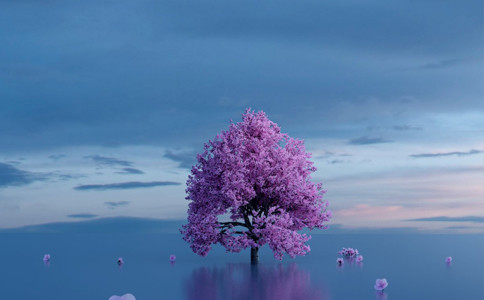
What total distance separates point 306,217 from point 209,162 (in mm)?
7117

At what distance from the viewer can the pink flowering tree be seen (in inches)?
1372

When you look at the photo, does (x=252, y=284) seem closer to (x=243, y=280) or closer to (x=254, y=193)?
(x=243, y=280)

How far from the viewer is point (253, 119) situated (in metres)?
36.9

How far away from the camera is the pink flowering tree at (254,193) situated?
114 ft

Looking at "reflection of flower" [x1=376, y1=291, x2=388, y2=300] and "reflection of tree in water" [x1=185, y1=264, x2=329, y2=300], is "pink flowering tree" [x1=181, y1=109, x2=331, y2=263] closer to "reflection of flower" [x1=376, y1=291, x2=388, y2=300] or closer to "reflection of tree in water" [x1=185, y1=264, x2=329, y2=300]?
"reflection of tree in water" [x1=185, y1=264, x2=329, y2=300]

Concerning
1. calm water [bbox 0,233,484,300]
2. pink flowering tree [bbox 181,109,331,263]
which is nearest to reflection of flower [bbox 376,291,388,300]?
calm water [bbox 0,233,484,300]

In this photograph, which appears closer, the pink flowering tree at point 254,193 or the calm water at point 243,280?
the calm water at point 243,280

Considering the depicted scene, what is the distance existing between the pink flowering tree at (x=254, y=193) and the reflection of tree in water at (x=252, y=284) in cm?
180

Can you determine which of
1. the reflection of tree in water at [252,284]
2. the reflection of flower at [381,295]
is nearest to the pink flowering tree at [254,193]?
the reflection of tree in water at [252,284]

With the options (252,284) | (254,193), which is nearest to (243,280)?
(252,284)

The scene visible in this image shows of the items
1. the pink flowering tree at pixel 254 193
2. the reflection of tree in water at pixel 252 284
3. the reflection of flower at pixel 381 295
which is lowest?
the reflection of flower at pixel 381 295

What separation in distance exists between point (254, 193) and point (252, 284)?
27.5 ft

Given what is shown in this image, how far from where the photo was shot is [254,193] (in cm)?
3484

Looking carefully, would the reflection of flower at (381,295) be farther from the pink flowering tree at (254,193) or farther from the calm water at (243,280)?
the pink flowering tree at (254,193)
